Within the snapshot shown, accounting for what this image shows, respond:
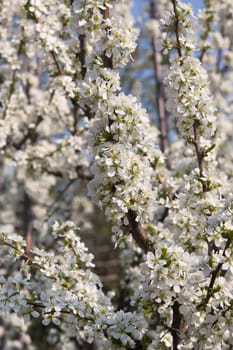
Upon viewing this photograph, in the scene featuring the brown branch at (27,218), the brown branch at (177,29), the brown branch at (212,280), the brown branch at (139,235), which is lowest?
the brown branch at (212,280)

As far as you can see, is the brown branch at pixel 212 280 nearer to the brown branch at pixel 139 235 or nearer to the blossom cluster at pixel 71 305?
the blossom cluster at pixel 71 305

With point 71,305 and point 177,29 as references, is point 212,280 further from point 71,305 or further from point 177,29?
point 177,29

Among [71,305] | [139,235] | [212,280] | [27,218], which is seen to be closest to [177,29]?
[139,235]

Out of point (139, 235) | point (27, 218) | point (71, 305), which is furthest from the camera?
point (27, 218)

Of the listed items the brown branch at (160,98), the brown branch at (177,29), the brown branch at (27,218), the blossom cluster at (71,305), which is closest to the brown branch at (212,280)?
the blossom cluster at (71,305)

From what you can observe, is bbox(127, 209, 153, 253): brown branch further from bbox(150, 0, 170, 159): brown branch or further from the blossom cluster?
bbox(150, 0, 170, 159): brown branch

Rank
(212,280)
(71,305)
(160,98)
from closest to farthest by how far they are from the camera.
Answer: (212,280) → (71,305) → (160,98)

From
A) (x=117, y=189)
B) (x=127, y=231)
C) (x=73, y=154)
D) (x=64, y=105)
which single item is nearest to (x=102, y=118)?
(x=117, y=189)

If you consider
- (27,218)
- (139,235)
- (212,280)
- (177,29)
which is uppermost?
(27,218)

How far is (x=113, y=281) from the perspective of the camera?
10.1m

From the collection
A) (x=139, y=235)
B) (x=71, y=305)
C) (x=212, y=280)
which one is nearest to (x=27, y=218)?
(x=139, y=235)

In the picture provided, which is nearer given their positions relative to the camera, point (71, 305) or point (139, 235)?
point (71, 305)

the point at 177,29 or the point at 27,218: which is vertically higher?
the point at 27,218

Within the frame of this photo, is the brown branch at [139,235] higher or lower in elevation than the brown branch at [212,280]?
higher
